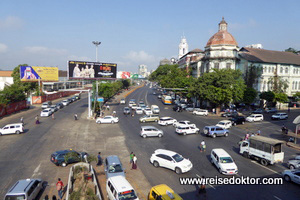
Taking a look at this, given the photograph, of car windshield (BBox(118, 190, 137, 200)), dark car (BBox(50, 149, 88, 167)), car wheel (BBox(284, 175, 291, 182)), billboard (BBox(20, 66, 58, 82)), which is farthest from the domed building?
billboard (BBox(20, 66, 58, 82))

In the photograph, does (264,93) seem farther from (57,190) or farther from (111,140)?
(57,190)

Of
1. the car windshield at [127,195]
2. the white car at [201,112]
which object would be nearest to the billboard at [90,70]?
the white car at [201,112]

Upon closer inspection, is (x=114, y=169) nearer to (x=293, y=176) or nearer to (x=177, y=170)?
(x=177, y=170)

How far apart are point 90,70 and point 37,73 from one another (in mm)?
27328

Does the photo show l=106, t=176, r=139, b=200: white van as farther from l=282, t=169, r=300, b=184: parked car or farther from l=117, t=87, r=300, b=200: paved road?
l=282, t=169, r=300, b=184: parked car

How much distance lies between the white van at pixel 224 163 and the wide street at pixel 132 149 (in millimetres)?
602

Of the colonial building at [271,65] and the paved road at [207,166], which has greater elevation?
the colonial building at [271,65]

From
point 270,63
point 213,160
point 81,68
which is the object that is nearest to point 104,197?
point 213,160

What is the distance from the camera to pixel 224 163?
57.3 ft

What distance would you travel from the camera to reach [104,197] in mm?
13938

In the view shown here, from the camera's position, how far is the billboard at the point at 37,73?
6241 cm

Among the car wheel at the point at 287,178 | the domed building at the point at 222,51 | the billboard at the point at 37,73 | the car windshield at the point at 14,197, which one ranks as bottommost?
the car wheel at the point at 287,178

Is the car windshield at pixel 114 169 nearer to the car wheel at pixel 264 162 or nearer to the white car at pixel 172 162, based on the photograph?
the white car at pixel 172 162

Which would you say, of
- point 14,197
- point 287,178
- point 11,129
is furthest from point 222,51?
point 14,197
